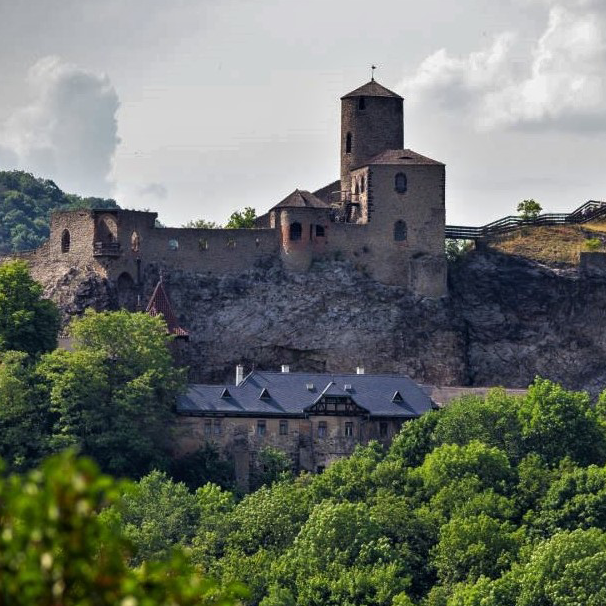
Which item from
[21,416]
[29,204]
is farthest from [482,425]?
[29,204]

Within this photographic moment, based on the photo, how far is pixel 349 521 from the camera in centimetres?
6131

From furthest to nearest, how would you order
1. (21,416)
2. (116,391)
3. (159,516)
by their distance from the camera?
(116,391), (21,416), (159,516)

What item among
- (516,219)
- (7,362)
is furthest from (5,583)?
(516,219)

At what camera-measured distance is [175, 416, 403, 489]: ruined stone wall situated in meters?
67.9

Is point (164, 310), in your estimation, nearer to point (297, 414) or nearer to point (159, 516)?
point (297, 414)

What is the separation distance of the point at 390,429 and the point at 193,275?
979cm

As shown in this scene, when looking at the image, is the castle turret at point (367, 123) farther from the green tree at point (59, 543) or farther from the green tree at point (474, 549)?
the green tree at point (59, 543)

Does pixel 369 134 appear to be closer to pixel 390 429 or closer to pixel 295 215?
pixel 295 215

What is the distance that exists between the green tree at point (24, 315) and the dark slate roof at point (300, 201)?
32.3ft

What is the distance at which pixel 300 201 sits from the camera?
2906 inches

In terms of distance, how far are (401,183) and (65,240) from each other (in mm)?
13364

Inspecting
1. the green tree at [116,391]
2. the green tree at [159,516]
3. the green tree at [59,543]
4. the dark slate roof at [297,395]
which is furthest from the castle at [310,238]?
the green tree at [59,543]

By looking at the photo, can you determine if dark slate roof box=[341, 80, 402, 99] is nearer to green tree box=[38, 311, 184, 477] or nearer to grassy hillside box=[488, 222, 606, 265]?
grassy hillside box=[488, 222, 606, 265]

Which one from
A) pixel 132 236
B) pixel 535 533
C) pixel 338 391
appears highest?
pixel 132 236
